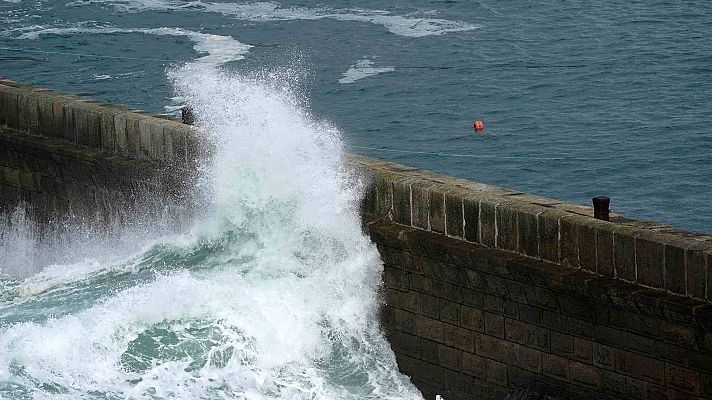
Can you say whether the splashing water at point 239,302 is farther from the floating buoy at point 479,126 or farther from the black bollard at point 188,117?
the floating buoy at point 479,126

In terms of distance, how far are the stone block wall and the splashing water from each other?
0.48 metres

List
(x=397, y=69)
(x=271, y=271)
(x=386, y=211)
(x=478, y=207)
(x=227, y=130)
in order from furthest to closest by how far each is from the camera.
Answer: (x=397, y=69), (x=227, y=130), (x=271, y=271), (x=386, y=211), (x=478, y=207)

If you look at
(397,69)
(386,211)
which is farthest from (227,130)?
(397,69)

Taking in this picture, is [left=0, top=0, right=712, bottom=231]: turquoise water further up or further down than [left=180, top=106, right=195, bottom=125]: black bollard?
further down

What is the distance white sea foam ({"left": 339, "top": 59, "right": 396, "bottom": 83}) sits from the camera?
2909cm

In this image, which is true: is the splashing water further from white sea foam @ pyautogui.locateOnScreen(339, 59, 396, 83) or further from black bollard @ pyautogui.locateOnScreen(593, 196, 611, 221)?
white sea foam @ pyautogui.locateOnScreen(339, 59, 396, 83)

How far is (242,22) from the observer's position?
3509 cm

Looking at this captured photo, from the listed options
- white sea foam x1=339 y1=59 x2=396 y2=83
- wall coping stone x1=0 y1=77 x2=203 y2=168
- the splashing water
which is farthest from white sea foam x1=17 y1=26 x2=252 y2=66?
the splashing water

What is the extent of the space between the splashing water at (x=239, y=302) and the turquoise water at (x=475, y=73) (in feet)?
20.4

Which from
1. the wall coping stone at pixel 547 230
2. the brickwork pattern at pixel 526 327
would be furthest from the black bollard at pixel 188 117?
the brickwork pattern at pixel 526 327

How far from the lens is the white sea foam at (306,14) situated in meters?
33.9

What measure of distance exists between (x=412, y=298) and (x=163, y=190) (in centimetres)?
416

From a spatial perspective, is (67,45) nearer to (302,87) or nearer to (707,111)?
(302,87)

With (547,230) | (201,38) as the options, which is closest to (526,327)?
(547,230)
